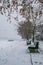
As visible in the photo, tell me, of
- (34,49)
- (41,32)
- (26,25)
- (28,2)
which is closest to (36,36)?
(41,32)

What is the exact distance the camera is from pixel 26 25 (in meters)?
47.8

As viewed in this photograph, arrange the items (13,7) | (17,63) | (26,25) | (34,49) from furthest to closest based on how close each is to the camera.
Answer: (26,25) → (34,49) → (17,63) → (13,7)

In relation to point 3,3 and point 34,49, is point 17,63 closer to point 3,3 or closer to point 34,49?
point 3,3

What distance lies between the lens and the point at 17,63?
1350cm

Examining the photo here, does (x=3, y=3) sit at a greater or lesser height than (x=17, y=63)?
greater

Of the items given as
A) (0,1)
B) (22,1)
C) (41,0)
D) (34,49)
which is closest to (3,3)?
(0,1)

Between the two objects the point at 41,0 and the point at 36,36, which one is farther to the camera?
the point at 36,36

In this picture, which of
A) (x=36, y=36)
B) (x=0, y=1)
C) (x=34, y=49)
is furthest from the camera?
(x=36, y=36)

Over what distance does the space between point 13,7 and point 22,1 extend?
0.65 meters

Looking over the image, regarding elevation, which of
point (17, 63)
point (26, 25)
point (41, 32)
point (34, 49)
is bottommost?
point (41, 32)

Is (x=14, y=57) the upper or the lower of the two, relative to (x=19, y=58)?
lower

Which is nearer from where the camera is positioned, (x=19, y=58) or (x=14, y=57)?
(x=19, y=58)

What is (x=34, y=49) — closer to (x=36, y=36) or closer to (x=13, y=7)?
(x=13, y=7)

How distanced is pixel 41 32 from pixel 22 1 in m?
47.2
